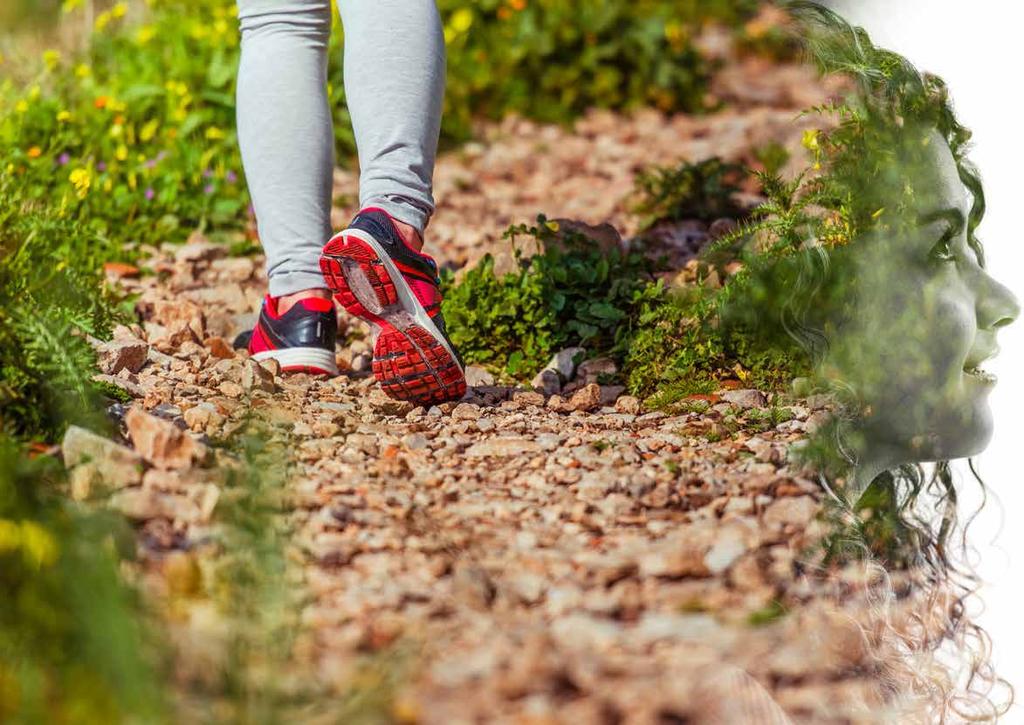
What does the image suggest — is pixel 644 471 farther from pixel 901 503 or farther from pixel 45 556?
pixel 45 556

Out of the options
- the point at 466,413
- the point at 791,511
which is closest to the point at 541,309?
the point at 466,413

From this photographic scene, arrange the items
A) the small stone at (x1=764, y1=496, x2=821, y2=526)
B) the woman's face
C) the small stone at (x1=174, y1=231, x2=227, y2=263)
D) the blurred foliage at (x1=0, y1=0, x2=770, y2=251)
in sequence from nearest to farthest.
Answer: the small stone at (x1=764, y1=496, x2=821, y2=526) → the woman's face → the small stone at (x1=174, y1=231, x2=227, y2=263) → the blurred foliage at (x1=0, y1=0, x2=770, y2=251)

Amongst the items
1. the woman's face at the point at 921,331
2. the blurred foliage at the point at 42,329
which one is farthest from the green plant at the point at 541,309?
the blurred foliage at the point at 42,329

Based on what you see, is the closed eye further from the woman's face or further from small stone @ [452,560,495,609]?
small stone @ [452,560,495,609]

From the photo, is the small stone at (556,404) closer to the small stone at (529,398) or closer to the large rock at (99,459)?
the small stone at (529,398)

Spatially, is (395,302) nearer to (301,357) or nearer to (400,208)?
(400,208)

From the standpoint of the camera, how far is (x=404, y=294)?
2238mm

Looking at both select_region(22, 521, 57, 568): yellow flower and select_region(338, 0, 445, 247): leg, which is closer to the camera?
select_region(22, 521, 57, 568): yellow flower

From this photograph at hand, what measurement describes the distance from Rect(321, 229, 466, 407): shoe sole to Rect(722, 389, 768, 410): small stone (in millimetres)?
548

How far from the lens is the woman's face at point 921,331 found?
2062mm

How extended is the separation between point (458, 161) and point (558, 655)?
11.4 ft

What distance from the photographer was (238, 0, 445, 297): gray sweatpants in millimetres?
2229

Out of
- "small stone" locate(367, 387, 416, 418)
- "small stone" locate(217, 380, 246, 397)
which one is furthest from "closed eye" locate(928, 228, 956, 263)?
"small stone" locate(217, 380, 246, 397)

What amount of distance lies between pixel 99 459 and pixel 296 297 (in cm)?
85
